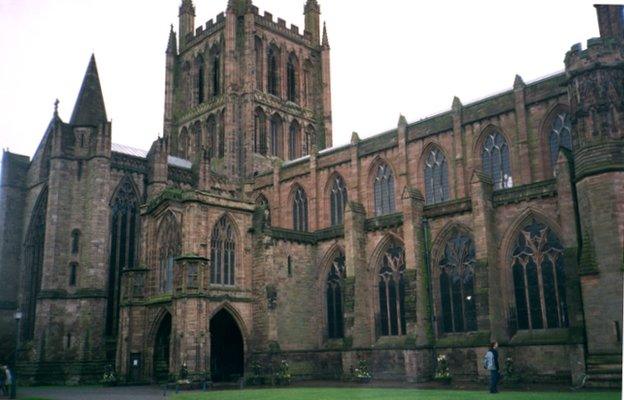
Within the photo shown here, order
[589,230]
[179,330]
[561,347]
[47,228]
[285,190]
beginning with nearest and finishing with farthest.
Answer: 1. [589,230]
2. [561,347]
3. [179,330]
4. [47,228]
5. [285,190]

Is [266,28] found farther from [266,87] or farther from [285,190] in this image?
[285,190]

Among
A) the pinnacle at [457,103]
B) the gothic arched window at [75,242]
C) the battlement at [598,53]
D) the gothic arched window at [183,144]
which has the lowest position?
the gothic arched window at [75,242]

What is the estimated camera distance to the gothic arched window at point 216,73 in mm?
64375

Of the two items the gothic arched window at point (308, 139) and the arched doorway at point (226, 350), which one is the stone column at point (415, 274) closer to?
the arched doorway at point (226, 350)

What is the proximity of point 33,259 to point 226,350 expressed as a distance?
17731mm

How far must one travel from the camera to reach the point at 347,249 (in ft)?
125

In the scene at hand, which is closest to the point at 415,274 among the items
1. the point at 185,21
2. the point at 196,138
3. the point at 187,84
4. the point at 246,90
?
the point at 246,90

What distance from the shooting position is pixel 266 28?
214 feet

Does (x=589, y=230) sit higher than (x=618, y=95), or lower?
lower

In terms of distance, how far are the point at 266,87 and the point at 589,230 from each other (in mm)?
41497

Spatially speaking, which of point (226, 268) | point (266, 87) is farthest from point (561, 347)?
point (266, 87)

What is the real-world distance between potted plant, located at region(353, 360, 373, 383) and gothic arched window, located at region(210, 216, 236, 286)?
8785 mm

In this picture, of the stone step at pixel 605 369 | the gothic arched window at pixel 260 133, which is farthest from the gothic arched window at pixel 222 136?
the stone step at pixel 605 369

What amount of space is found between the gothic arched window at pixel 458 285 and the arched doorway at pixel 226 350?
41.2 feet
